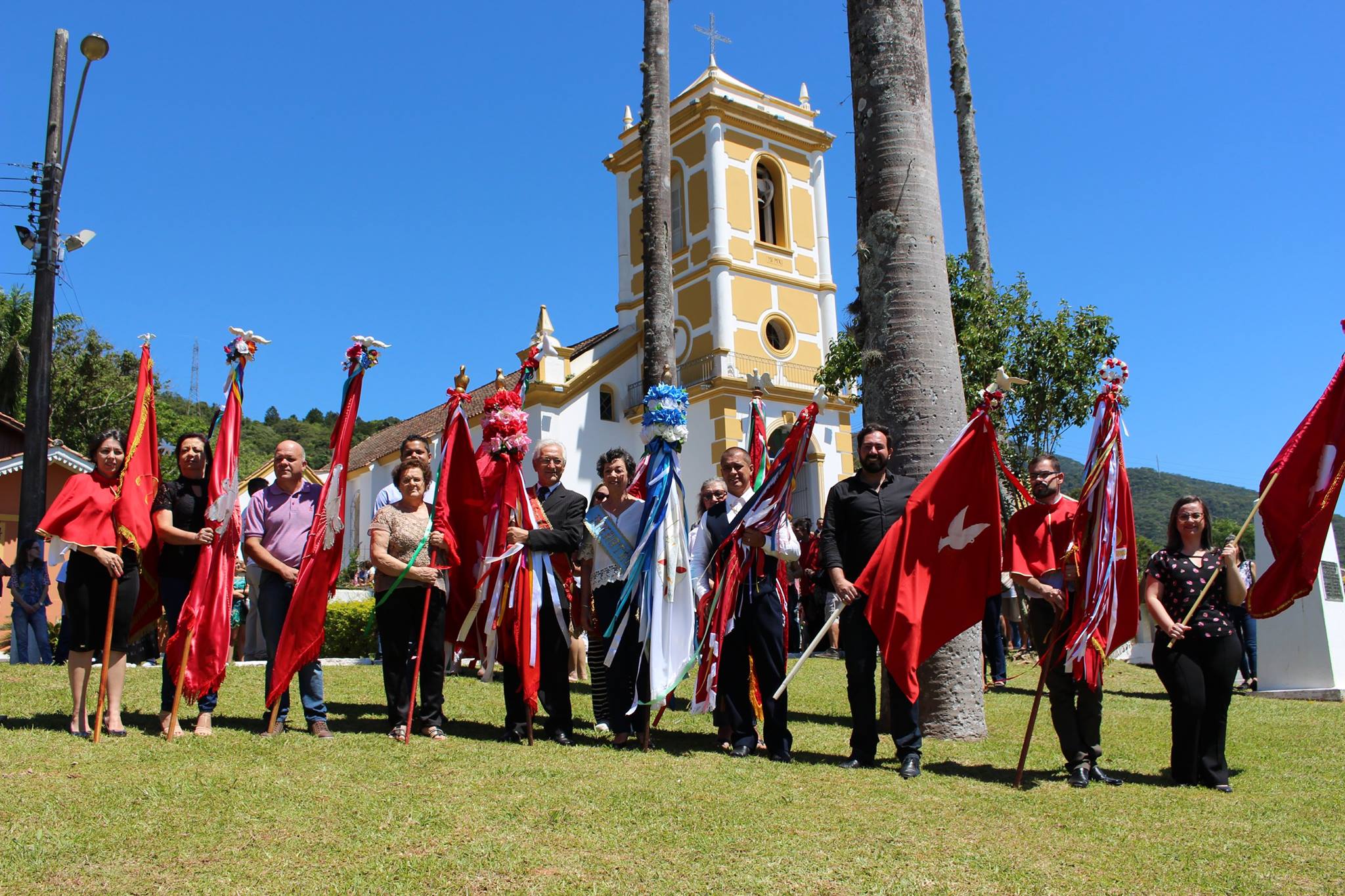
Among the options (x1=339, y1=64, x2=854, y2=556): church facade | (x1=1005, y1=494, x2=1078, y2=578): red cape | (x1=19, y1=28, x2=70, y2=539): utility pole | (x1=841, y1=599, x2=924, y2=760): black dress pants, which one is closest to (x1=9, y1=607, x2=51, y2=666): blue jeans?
(x1=19, y1=28, x2=70, y2=539): utility pole

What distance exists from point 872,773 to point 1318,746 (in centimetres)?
368

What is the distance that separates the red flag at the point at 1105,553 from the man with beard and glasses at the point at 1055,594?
95 millimetres

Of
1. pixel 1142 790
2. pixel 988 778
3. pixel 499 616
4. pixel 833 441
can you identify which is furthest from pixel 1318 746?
pixel 833 441

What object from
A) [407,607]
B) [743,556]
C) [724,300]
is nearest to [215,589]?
[407,607]

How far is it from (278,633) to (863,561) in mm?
3639

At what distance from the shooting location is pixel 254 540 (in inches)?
267

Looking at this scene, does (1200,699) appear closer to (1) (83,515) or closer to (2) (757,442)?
(2) (757,442)

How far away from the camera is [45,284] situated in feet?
41.3

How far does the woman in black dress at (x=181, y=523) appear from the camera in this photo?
6.77 meters

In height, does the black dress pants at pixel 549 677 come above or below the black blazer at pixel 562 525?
below

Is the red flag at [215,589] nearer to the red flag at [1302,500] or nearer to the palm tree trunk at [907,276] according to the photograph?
the palm tree trunk at [907,276]

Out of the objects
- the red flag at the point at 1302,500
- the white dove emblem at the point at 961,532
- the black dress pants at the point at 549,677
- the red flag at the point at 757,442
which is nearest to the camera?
the red flag at the point at 1302,500

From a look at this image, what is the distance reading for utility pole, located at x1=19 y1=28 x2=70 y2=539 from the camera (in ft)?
39.8

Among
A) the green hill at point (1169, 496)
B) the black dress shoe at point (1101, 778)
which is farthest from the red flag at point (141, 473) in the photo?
the green hill at point (1169, 496)
